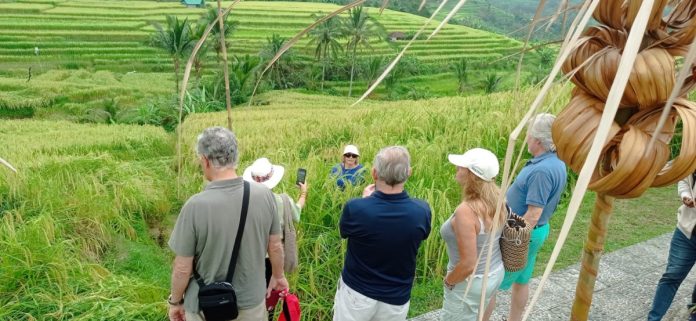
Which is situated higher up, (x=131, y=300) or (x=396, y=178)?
(x=396, y=178)

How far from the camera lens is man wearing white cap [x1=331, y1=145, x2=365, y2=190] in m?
3.67

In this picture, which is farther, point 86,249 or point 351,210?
point 86,249

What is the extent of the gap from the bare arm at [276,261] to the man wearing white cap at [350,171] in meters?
1.46

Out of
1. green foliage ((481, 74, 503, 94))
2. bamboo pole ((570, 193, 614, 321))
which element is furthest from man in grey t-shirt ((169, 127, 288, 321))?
green foliage ((481, 74, 503, 94))

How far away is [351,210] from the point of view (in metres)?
1.88

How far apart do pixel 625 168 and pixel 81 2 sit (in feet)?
160

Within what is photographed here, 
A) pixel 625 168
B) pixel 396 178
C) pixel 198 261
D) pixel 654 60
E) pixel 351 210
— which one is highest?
pixel 654 60

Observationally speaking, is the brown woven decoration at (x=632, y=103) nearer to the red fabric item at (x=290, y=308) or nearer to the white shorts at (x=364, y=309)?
the white shorts at (x=364, y=309)

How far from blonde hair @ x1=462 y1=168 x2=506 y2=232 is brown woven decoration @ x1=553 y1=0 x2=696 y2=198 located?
4.26 feet

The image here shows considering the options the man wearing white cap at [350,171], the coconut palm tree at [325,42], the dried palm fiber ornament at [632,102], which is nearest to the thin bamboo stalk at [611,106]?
the dried palm fiber ornament at [632,102]

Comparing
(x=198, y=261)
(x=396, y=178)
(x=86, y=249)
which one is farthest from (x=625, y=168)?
(x=86, y=249)

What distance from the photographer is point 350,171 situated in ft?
12.3

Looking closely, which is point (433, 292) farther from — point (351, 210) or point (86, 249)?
point (86, 249)

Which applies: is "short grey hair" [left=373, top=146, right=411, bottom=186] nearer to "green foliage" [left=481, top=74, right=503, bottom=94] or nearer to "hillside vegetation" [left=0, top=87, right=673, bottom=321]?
"hillside vegetation" [left=0, top=87, right=673, bottom=321]
